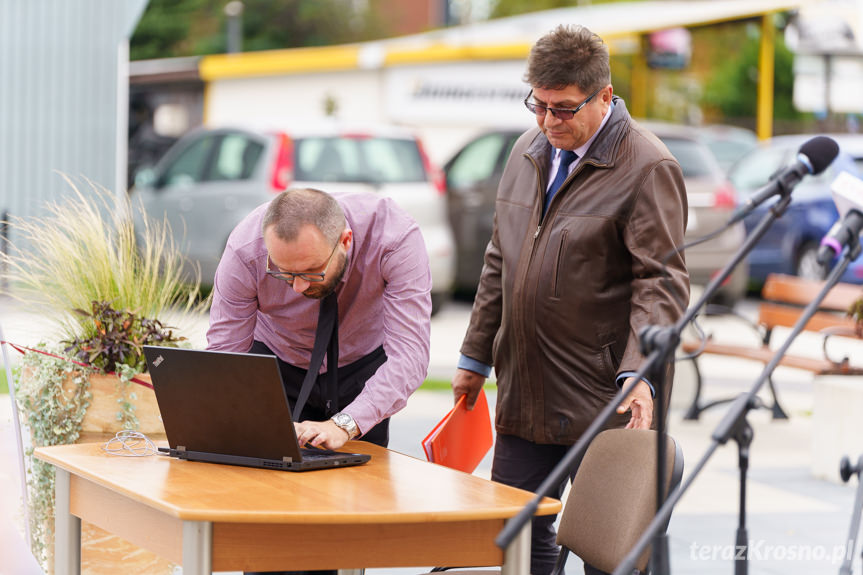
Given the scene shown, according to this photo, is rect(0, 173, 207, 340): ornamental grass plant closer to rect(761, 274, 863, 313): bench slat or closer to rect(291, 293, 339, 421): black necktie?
rect(291, 293, 339, 421): black necktie

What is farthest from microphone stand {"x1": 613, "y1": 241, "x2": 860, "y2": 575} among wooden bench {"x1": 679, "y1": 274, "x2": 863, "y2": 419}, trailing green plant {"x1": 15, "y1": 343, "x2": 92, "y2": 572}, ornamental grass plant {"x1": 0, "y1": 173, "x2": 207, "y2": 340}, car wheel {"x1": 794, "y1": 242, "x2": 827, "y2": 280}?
car wheel {"x1": 794, "y1": 242, "x2": 827, "y2": 280}

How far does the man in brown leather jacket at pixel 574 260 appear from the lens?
3809mm

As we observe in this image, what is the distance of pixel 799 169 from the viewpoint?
2701 mm

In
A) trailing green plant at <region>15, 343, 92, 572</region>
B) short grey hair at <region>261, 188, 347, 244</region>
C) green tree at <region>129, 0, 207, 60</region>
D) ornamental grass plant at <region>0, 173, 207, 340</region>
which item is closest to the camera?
short grey hair at <region>261, 188, 347, 244</region>

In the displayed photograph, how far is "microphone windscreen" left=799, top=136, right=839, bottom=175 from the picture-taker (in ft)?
8.91

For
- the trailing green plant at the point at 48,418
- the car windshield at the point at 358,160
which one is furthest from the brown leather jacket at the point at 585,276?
the car windshield at the point at 358,160

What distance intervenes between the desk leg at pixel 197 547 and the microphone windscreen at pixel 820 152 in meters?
1.55

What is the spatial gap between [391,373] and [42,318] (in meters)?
1.82

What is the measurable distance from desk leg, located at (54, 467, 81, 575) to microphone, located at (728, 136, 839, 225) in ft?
6.56

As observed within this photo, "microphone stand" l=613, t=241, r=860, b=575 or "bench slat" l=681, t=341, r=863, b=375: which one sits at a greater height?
"microphone stand" l=613, t=241, r=860, b=575

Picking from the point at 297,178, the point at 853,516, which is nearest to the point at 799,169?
the point at 853,516

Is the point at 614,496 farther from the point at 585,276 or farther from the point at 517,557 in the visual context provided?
the point at 585,276

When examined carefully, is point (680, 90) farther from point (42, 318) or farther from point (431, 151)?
point (42, 318)

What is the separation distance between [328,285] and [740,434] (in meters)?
1.47
